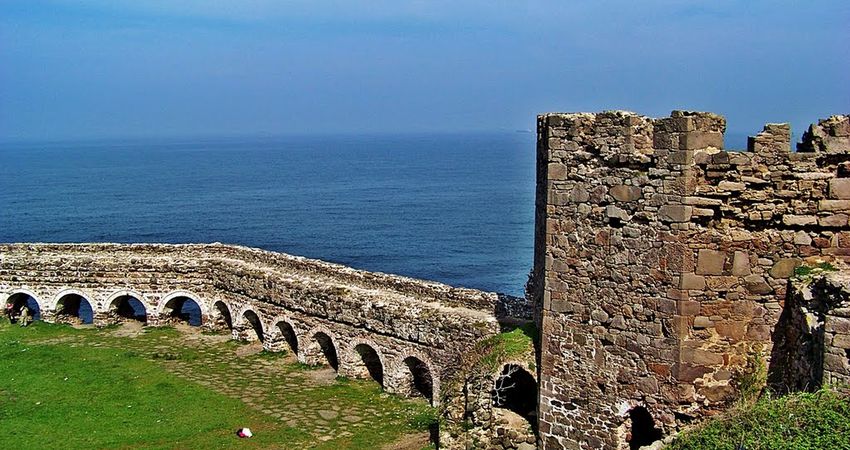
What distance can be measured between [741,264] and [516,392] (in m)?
6.56

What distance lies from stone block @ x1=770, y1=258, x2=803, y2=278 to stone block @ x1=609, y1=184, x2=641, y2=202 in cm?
217

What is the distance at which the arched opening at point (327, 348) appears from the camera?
2617 centimetres

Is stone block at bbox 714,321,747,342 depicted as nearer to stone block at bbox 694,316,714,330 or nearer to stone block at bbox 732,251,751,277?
stone block at bbox 694,316,714,330

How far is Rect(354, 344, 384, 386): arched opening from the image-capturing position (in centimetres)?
2459

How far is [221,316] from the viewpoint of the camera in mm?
30719

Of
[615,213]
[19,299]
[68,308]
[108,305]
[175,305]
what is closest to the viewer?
[615,213]

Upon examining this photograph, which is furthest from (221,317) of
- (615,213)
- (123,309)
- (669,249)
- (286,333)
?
(669,249)

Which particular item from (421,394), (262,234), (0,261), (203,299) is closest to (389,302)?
(421,394)

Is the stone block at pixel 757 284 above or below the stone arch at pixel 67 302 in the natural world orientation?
above

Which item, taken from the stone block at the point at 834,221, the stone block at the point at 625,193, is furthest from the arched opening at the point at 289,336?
the stone block at the point at 834,221

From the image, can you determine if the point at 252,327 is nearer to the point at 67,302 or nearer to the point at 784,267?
the point at 67,302

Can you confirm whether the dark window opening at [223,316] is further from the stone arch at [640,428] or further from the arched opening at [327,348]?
the stone arch at [640,428]

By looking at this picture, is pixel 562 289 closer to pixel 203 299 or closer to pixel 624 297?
pixel 624 297

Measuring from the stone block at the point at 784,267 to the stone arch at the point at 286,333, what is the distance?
18154 mm
